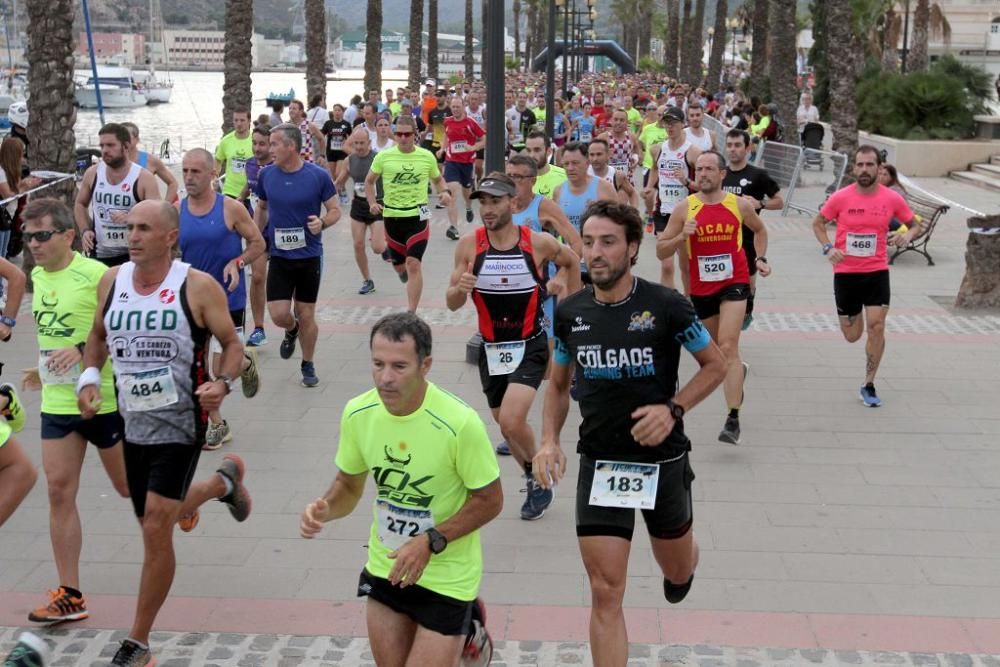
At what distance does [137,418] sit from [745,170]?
6878mm

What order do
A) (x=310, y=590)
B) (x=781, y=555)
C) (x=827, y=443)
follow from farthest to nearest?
(x=827, y=443) → (x=781, y=555) → (x=310, y=590)

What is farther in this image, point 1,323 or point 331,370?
point 331,370

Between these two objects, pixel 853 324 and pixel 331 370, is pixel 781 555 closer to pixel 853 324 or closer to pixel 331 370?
pixel 853 324

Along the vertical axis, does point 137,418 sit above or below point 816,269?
above

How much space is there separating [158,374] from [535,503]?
2472 millimetres

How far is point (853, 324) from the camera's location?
31.2 ft

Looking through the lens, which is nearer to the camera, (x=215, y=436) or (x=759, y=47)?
(x=215, y=436)

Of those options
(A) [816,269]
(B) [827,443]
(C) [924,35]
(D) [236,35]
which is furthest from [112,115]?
(B) [827,443]

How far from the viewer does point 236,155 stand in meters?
14.8

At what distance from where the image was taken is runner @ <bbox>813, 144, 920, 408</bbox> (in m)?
9.22

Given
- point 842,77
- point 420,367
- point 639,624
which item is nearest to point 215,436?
point 639,624

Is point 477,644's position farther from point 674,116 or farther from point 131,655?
point 674,116

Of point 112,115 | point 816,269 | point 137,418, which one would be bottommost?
point 112,115

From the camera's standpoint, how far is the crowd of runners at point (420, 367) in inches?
158
